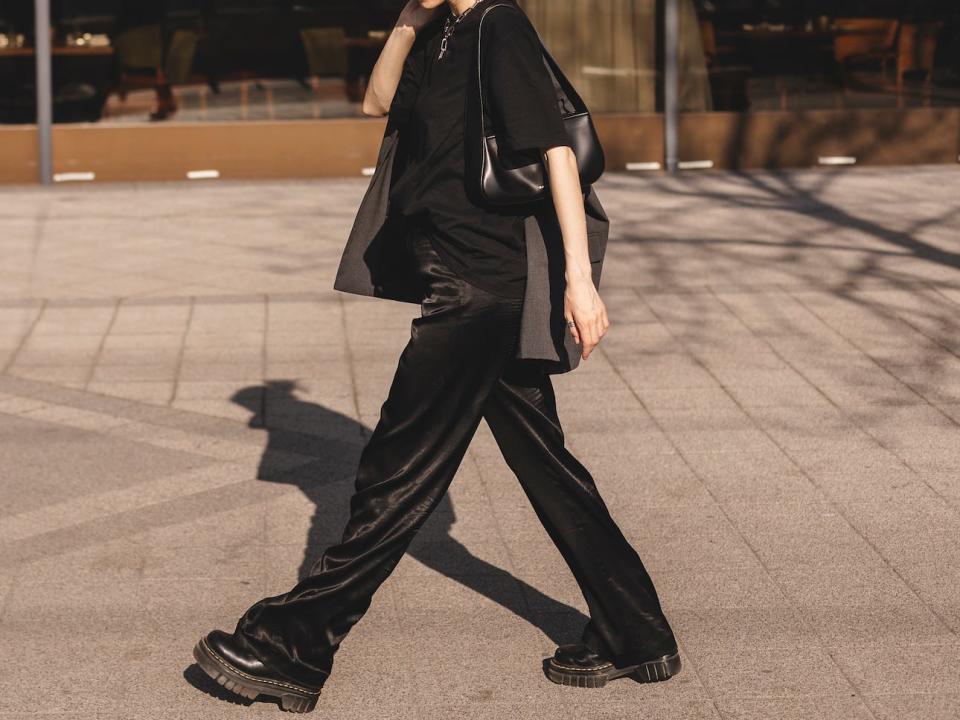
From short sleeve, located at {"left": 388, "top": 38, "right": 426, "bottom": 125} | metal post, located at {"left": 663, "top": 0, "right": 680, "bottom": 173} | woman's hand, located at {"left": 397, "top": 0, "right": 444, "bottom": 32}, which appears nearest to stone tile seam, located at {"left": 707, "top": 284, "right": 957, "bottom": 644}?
short sleeve, located at {"left": 388, "top": 38, "right": 426, "bottom": 125}

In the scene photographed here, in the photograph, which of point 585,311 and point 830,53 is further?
point 830,53

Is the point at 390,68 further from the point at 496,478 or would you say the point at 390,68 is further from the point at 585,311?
the point at 496,478

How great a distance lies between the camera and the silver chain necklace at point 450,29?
147 inches

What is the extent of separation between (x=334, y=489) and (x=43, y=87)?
8455 millimetres

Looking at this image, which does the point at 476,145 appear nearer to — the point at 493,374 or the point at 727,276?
the point at 493,374

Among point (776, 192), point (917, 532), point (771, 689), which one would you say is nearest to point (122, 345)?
point (917, 532)

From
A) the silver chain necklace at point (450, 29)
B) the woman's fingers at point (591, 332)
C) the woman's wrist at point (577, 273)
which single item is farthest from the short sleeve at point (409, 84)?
the woman's fingers at point (591, 332)

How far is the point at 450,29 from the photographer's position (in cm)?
378

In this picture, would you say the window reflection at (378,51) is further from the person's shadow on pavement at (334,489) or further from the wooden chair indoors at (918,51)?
the person's shadow on pavement at (334,489)

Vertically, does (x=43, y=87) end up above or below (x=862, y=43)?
below

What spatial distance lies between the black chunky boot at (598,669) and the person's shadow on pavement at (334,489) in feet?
0.94

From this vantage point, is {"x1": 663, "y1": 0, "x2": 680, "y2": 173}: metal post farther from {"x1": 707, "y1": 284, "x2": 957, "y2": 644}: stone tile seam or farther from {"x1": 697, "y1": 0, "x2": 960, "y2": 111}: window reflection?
{"x1": 707, "y1": 284, "x2": 957, "y2": 644}: stone tile seam

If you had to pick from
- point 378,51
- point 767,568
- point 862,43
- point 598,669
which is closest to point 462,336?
point 598,669

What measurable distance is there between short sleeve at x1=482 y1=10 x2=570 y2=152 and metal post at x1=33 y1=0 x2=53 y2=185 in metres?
10.2
